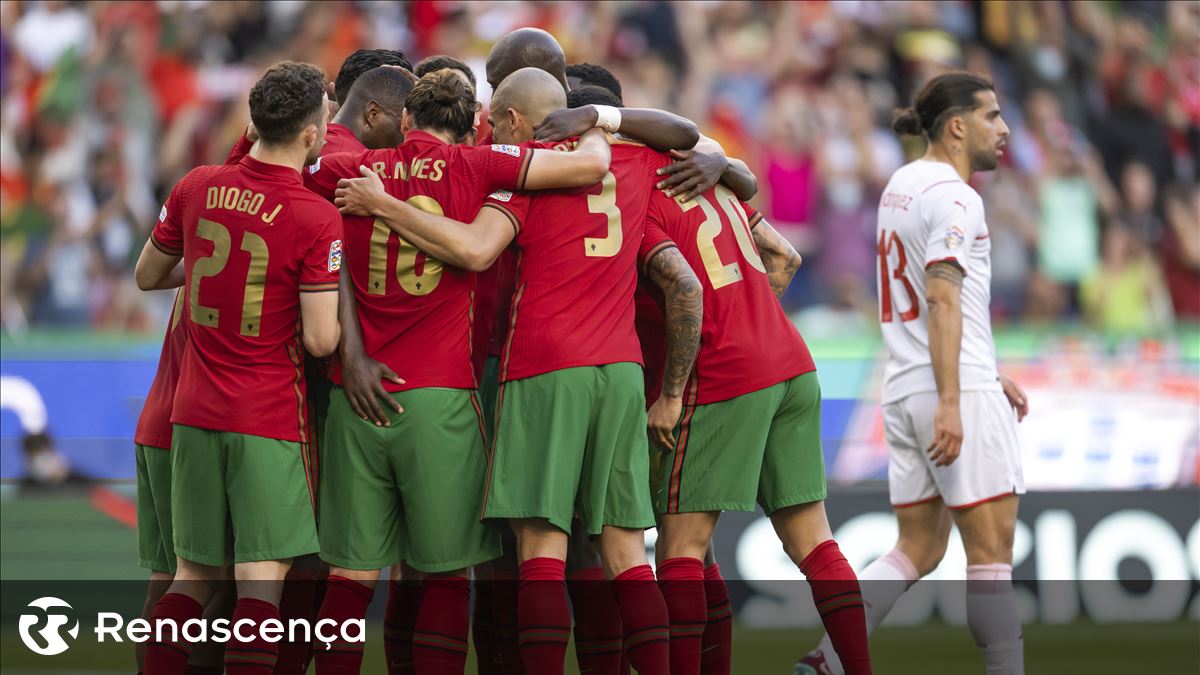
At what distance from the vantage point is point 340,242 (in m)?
4.93

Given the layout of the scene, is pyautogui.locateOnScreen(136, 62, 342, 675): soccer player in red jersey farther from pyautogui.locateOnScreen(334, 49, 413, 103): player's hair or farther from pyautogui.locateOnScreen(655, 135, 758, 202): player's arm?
pyautogui.locateOnScreen(655, 135, 758, 202): player's arm

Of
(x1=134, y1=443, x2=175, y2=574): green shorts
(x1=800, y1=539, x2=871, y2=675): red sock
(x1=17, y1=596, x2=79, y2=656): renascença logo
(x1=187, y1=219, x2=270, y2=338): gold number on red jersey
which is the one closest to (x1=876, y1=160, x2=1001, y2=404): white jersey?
(x1=800, y1=539, x2=871, y2=675): red sock

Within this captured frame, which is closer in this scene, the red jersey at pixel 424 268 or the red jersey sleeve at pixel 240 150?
the red jersey at pixel 424 268

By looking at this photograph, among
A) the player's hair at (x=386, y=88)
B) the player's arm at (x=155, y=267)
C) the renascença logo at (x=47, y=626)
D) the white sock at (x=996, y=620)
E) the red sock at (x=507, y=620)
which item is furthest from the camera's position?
the renascença logo at (x=47, y=626)

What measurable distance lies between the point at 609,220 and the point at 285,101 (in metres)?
1.11

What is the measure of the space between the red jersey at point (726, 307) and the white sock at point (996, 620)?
1176 millimetres

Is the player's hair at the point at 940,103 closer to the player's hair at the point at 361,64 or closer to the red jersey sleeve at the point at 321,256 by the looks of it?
the player's hair at the point at 361,64

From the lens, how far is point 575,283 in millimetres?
5086

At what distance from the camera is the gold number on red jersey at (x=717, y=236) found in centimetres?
543

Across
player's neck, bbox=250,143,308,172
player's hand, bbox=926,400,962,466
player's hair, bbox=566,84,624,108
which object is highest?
player's hair, bbox=566,84,624,108

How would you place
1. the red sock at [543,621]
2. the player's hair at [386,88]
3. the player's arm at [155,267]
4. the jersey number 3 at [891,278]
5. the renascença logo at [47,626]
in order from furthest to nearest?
the renascença logo at [47,626] < the jersey number 3 at [891,278] < the player's hair at [386,88] < the player's arm at [155,267] < the red sock at [543,621]

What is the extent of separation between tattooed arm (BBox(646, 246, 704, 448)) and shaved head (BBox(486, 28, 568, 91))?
87cm

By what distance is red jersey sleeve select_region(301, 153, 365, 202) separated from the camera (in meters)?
5.12

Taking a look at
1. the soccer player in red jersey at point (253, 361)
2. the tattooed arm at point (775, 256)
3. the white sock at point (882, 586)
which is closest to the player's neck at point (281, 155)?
the soccer player in red jersey at point (253, 361)
